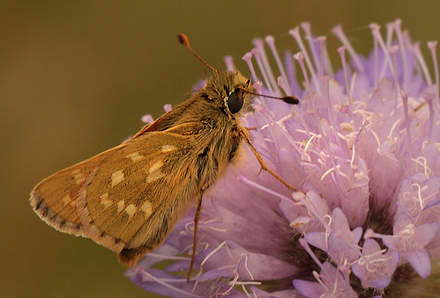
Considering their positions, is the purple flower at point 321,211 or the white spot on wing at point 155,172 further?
the white spot on wing at point 155,172

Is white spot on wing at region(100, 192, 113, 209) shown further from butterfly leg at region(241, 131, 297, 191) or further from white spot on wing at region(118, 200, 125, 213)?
butterfly leg at region(241, 131, 297, 191)

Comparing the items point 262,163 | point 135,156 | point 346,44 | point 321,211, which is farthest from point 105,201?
point 346,44

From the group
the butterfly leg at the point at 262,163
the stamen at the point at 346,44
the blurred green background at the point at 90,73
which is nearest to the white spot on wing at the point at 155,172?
the butterfly leg at the point at 262,163

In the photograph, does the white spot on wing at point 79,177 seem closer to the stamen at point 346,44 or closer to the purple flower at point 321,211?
the purple flower at point 321,211

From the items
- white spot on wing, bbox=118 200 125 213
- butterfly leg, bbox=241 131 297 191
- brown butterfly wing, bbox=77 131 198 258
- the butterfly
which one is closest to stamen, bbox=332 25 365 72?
the butterfly

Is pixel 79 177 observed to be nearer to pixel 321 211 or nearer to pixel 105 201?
pixel 105 201
